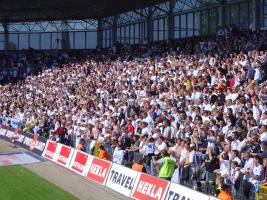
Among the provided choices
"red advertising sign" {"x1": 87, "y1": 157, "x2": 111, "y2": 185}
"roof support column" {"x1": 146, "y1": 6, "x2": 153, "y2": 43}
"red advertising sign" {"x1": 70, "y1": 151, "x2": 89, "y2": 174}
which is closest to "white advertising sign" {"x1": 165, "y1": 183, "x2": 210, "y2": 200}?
"red advertising sign" {"x1": 87, "y1": 157, "x2": 111, "y2": 185}

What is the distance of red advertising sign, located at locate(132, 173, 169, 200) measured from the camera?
1521 cm

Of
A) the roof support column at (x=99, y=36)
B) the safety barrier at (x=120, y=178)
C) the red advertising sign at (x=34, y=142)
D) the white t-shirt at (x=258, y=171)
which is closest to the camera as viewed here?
the white t-shirt at (x=258, y=171)

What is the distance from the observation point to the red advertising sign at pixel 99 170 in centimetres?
1938

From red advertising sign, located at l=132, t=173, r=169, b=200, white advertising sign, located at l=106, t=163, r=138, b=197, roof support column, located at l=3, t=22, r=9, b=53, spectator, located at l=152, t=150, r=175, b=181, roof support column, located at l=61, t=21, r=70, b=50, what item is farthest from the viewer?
roof support column, located at l=61, t=21, r=70, b=50

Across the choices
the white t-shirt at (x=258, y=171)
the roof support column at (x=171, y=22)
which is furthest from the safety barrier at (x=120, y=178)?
the roof support column at (x=171, y=22)

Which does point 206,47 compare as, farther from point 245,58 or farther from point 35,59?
point 35,59

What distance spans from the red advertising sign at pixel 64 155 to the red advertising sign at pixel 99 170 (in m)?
2.65

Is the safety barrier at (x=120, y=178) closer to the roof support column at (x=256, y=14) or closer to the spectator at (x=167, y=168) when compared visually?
the spectator at (x=167, y=168)

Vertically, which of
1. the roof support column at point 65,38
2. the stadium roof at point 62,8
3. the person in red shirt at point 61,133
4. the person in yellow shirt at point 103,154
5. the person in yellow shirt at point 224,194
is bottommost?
the person in yellow shirt at point 224,194

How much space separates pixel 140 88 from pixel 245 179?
15.6 m

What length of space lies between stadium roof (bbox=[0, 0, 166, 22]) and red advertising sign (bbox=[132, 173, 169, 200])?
2899 cm

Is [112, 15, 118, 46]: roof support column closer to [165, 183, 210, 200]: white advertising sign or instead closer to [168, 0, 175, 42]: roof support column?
[168, 0, 175, 42]: roof support column

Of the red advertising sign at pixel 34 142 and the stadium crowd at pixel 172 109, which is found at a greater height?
the stadium crowd at pixel 172 109

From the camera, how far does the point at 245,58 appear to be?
80.7 feet
